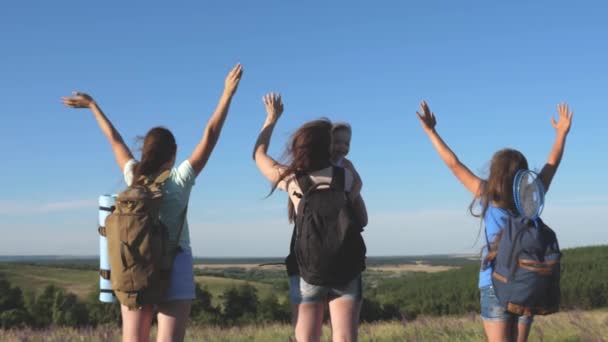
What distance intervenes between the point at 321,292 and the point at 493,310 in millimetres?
1148

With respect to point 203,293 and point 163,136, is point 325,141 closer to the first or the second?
point 163,136

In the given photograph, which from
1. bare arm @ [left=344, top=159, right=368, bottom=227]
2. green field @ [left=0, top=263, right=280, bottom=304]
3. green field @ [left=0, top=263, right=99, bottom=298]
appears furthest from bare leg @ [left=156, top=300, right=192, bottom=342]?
green field @ [left=0, top=263, right=99, bottom=298]

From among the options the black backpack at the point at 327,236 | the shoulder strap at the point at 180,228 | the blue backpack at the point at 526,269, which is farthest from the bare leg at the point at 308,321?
the blue backpack at the point at 526,269

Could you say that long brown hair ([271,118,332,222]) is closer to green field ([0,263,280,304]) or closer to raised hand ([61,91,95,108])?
raised hand ([61,91,95,108])

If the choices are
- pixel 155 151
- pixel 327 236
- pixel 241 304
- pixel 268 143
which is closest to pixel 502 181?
pixel 327 236

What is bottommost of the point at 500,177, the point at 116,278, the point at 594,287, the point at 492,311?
the point at 594,287

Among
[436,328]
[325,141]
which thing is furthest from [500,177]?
[436,328]

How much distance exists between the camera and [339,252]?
13.1 feet

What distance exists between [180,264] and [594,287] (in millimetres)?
37666

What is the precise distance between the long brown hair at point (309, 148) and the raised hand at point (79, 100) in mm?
1711

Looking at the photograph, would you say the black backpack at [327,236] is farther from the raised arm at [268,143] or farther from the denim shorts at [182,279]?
the denim shorts at [182,279]

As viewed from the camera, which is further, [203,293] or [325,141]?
[203,293]

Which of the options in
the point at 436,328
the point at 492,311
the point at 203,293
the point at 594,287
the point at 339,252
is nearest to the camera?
the point at 339,252

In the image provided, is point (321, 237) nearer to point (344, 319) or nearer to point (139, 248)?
point (344, 319)
